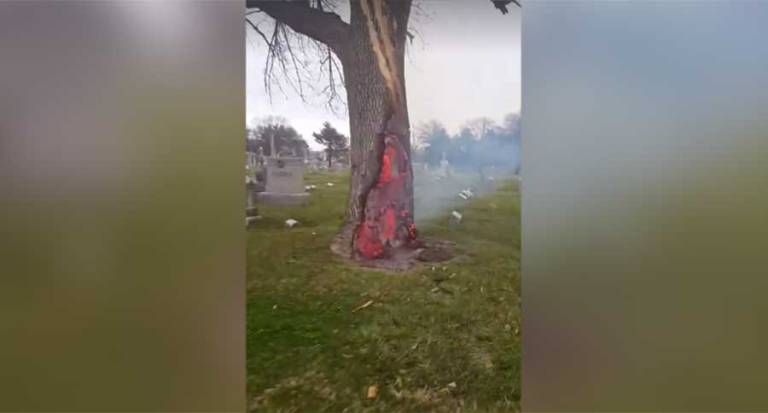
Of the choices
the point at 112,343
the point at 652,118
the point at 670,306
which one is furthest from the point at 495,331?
the point at 112,343

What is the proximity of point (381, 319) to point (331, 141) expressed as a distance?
69 centimetres

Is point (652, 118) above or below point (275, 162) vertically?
above

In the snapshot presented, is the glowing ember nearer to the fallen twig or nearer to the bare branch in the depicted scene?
the fallen twig

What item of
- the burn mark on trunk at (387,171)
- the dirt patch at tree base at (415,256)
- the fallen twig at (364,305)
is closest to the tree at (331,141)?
the burn mark on trunk at (387,171)

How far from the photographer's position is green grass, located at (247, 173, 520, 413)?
1.60 meters

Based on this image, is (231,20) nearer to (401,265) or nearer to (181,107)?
(181,107)

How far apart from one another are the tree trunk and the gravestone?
19 centimetres

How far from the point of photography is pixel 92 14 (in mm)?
1570

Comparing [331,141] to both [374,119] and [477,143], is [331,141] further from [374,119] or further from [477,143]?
[477,143]

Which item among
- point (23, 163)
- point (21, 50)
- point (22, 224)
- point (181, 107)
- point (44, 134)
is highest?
point (21, 50)

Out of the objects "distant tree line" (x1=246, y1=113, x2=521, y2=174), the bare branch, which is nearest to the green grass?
"distant tree line" (x1=246, y1=113, x2=521, y2=174)

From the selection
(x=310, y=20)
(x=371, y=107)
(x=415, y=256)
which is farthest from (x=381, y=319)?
(x=310, y=20)

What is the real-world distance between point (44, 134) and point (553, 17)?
6.26 feet

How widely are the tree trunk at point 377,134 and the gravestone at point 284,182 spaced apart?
0.62ft
